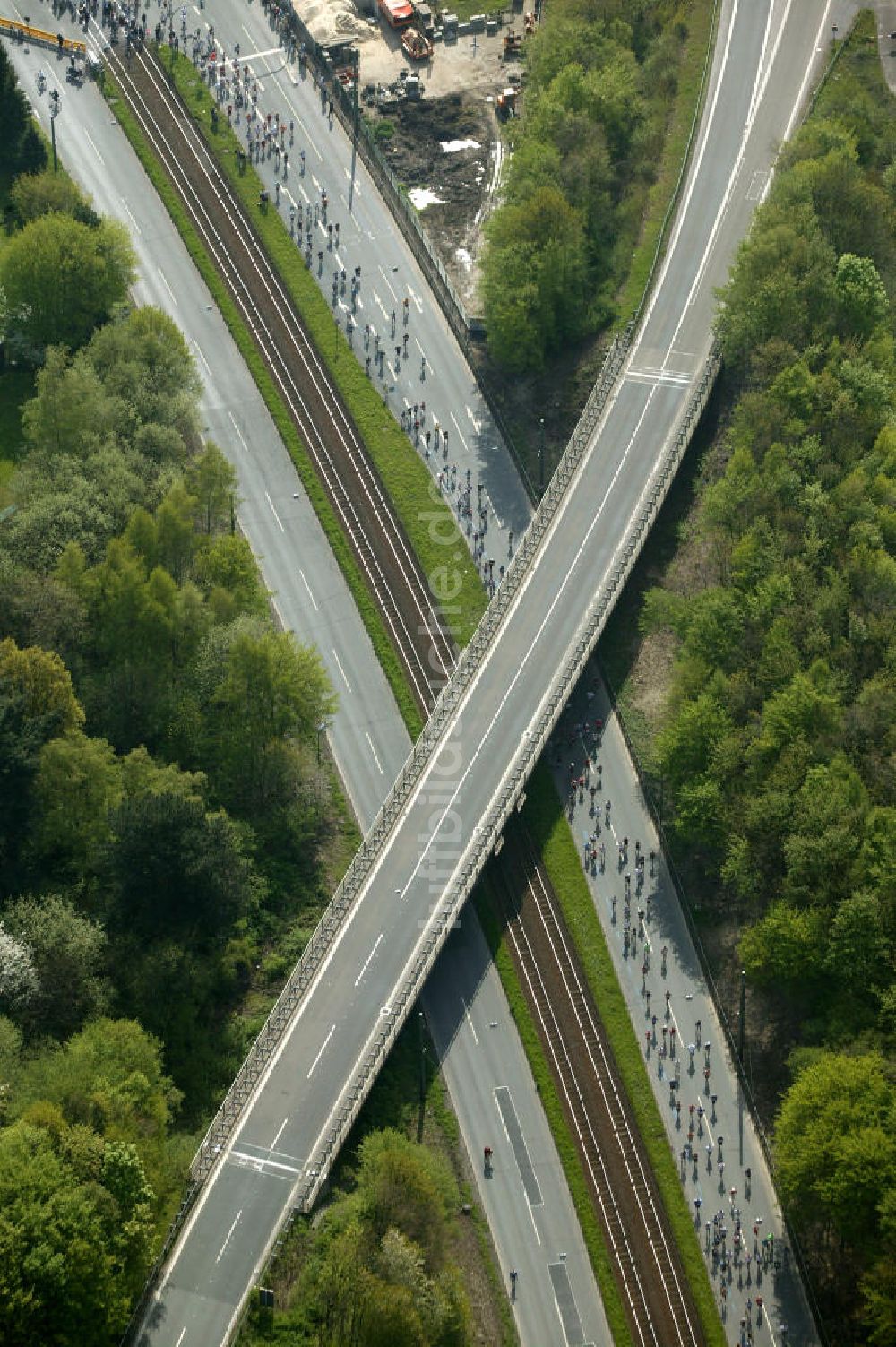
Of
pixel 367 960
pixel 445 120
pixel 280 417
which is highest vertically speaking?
pixel 445 120

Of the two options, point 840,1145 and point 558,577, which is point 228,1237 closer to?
point 840,1145

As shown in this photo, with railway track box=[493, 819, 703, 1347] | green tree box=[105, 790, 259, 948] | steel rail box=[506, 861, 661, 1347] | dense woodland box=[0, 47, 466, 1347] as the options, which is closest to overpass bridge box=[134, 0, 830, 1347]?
dense woodland box=[0, 47, 466, 1347]

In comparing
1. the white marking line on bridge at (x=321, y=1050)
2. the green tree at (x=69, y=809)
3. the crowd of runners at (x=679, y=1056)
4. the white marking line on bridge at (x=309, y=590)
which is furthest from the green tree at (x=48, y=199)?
the white marking line on bridge at (x=321, y=1050)

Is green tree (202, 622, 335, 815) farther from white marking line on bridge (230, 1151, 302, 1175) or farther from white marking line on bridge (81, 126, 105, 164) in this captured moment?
white marking line on bridge (81, 126, 105, 164)

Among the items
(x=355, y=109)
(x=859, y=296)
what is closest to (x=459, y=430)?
(x=859, y=296)

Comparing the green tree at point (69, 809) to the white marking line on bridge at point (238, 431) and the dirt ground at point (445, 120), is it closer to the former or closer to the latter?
the white marking line on bridge at point (238, 431)

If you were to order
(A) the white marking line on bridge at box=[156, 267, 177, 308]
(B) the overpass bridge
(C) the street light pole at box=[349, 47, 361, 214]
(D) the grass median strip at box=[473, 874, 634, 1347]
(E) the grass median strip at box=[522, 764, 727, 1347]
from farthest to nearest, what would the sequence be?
(C) the street light pole at box=[349, 47, 361, 214]
(A) the white marking line on bridge at box=[156, 267, 177, 308]
(E) the grass median strip at box=[522, 764, 727, 1347]
(D) the grass median strip at box=[473, 874, 634, 1347]
(B) the overpass bridge
